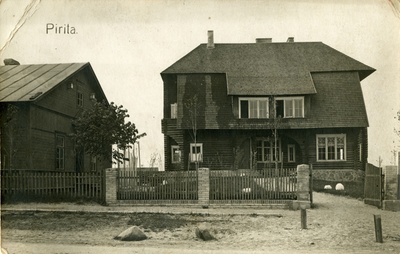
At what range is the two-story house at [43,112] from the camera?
16.0 metres

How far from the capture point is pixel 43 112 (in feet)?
64.4

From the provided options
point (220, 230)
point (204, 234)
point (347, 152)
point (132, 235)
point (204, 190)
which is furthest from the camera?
point (347, 152)

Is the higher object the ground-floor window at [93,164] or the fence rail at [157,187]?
the ground-floor window at [93,164]

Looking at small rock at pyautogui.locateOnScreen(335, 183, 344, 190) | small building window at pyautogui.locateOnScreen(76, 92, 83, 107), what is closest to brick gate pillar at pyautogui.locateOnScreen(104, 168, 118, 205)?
small building window at pyautogui.locateOnScreen(76, 92, 83, 107)

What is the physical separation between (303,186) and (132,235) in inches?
261

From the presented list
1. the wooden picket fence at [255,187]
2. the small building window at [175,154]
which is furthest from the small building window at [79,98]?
the wooden picket fence at [255,187]

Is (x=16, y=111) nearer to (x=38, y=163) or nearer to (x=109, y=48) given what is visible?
(x=38, y=163)

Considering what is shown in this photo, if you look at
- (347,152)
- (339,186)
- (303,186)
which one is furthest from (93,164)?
(347,152)

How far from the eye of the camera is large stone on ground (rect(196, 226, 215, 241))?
13.0 m

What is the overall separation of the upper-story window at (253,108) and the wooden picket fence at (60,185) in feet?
36.1

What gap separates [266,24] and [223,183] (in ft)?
20.1

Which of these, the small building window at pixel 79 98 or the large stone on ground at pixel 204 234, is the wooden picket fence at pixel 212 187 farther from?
the small building window at pixel 79 98

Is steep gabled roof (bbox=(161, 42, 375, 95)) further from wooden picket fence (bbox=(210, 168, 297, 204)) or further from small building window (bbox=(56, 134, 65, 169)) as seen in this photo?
wooden picket fence (bbox=(210, 168, 297, 204))

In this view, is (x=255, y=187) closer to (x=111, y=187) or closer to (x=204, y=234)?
(x=204, y=234)
